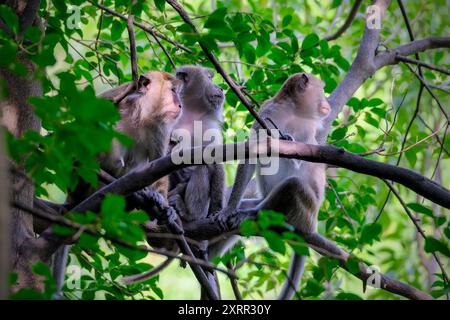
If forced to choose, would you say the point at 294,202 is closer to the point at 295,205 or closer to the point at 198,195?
the point at 295,205

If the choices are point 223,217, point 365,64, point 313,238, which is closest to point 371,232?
point 313,238

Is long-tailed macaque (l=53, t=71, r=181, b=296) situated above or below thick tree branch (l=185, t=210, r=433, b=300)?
above

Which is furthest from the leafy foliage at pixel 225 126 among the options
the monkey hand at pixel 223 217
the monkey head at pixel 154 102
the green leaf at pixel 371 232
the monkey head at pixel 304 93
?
the monkey head at pixel 154 102

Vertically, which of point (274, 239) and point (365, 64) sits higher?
point (365, 64)

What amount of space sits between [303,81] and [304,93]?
0.13 meters

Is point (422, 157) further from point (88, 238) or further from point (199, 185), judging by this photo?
point (88, 238)

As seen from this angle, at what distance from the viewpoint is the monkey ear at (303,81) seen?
20.2ft

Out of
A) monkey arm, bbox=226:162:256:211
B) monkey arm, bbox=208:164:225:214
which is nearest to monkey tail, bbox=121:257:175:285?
monkey arm, bbox=226:162:256:211

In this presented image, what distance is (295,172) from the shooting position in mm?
6105

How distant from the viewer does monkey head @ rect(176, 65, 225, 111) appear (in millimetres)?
6445

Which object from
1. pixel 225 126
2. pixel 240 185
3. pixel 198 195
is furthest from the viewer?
pixel 225 126

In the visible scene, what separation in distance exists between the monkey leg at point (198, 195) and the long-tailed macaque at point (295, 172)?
1.12ft

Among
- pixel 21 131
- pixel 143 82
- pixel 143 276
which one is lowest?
pixel 143 276

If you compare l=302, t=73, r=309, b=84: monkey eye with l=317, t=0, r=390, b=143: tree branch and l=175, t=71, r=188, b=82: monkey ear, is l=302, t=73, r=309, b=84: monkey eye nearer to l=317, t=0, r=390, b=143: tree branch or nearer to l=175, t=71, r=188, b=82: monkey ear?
l=317, t=0, r=390, b=143: tree branch
